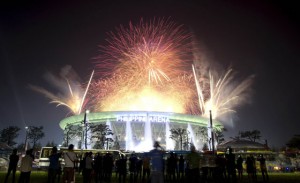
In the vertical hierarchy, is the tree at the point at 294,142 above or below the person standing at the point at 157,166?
above

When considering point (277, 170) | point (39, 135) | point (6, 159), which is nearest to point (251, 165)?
point (277, 170)

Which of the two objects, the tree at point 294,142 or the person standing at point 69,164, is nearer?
the person standing at point 69,164

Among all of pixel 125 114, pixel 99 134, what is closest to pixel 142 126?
pixel 125 114

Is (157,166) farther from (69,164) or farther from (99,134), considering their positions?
(99,134)

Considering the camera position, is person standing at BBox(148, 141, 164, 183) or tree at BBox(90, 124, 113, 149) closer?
person standing at BBox(148, 141, 164, 183)

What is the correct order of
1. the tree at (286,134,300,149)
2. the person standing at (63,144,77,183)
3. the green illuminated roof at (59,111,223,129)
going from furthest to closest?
1. the green illuminated roof at (59,111,223,129)
2. the tree at (286,134,300,149)
3. the person standing at (63,144,77,183)

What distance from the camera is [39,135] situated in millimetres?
99688

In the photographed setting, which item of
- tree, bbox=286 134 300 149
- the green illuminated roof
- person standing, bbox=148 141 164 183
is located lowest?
person standing, bbox=148 141 164 183

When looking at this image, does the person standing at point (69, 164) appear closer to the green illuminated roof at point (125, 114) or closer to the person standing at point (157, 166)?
the person standing at point (157, 166)

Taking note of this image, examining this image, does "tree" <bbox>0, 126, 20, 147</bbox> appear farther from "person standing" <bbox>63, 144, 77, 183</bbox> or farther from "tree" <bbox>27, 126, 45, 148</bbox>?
"person standing" <bbox>63, 144, 77, 183</bbox>

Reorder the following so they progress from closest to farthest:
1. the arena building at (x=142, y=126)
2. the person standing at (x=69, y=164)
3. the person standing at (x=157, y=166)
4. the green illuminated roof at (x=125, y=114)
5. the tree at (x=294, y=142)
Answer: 1. the person standing at (x=157, y=166)
2. the person standing at (x=69, y=164)
3. the tree at (x=294, y=142)
4. the arena building at (x=142, y=126)
5. the green illuminated roof at (x=125, y=114)

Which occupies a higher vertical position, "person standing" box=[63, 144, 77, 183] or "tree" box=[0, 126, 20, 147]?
"tree" box=[0, 126, 20, 147]

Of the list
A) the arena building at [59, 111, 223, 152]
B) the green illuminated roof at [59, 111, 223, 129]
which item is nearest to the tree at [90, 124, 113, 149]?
the arena building at [59, 111, 223, 152]

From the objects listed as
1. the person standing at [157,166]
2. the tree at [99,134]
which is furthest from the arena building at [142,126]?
the person standing at [157,166]
